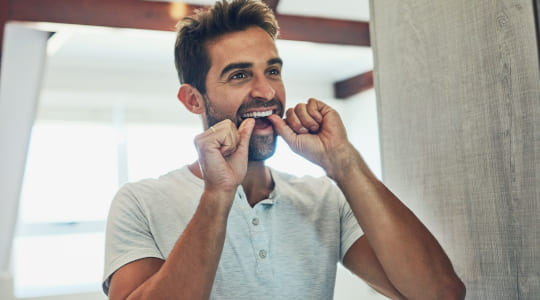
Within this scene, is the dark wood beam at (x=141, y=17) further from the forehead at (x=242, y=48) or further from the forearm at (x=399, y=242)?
the forearm at (x=399, y=242)

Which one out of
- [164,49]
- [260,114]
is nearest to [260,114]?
[260,114]

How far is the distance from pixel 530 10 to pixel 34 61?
12.8 feet

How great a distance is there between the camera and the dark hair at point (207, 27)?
5.67 feet

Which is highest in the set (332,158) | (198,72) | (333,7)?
(333,7)

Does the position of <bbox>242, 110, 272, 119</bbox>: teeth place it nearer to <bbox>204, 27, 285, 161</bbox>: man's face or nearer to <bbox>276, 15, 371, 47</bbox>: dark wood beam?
<bbox>204, 27, 285, 161</bbox>: man's face

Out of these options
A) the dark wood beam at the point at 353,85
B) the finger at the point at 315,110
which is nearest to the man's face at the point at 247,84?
the finger at the point at 315,110

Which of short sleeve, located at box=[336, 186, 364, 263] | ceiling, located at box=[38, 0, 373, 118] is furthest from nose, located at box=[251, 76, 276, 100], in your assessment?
ceiling, located at box=[38, 0, 373, 118]

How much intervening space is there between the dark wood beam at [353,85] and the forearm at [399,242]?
4.72 metres

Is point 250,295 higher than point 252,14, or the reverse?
point 252,14

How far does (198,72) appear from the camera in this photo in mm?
1742

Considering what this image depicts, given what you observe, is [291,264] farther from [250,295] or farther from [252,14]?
[252,14]

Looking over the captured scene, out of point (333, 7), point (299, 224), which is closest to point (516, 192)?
point (299, 224)

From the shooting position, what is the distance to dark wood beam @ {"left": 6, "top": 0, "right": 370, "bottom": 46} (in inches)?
153

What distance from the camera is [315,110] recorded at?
155cm
